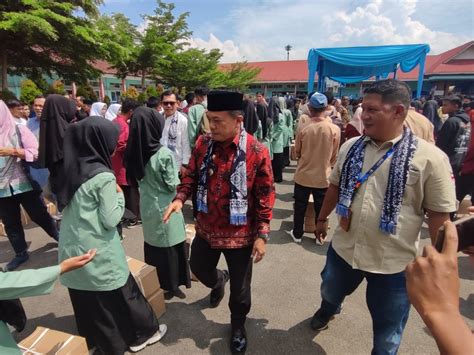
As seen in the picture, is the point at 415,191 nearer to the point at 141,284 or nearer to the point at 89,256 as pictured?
the point at 89,256

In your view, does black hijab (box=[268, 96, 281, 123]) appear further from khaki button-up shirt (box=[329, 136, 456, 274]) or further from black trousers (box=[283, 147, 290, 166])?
khaki button-up shirt (box=[329, 136, 456, 274])

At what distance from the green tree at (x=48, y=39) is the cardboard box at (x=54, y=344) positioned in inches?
502

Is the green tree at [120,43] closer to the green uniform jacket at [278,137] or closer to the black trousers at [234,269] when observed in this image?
the green uniform jacket at [278,137]

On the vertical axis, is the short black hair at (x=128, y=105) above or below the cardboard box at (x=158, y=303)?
above

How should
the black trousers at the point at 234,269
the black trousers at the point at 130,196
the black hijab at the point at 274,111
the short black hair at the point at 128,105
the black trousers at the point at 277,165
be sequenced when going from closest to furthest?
the black trousers at the point at 234,269, the short black hair at the point at 128,105, the black trousers at the point at 130,196, the black hijab at the point at 274,111, the black trousers at the point at 277,165

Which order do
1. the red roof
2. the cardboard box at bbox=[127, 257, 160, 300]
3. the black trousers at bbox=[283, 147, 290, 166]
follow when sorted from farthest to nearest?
the red roof
the black trousers at bbox=[283, 147, 290, 166]
the cardboard box at bbox=[127, 257, 160, 300]

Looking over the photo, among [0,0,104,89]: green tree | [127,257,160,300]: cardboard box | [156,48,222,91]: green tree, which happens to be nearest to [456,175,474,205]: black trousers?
[127,257,160,300]: cardboard box

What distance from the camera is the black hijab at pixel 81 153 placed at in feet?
6.10

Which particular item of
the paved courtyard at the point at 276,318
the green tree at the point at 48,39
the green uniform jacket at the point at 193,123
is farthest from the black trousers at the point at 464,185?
the green tree at the point at 48,39

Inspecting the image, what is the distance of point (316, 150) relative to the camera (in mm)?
3703

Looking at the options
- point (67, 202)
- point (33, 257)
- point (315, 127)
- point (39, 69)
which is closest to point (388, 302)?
point (67, 202)

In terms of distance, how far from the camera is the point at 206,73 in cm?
2450

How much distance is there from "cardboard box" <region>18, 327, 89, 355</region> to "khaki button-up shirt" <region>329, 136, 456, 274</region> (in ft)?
6.16

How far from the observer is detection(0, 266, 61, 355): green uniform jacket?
125cm
